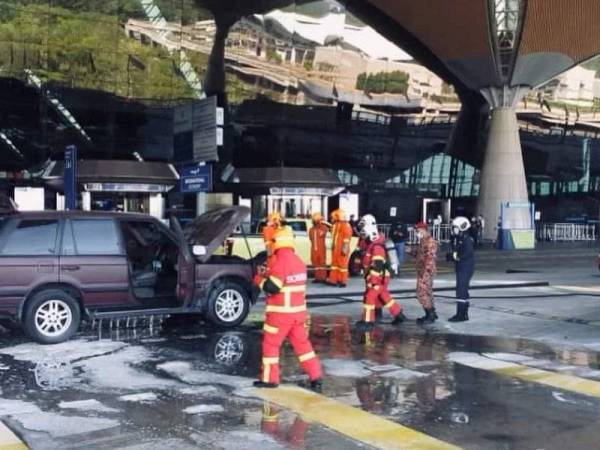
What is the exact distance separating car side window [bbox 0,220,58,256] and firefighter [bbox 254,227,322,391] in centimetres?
381

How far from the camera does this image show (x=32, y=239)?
1058 centimetres

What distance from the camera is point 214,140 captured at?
17.4m

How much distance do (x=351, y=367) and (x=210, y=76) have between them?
1226 inches

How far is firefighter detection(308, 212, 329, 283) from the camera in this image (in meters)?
19.2

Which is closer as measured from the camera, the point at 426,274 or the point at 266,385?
the point at 266,385

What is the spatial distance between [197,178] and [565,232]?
109ft

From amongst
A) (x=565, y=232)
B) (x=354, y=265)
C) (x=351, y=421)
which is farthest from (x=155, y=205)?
(x=351, y=421)

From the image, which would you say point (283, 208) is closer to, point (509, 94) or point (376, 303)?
point (509, 94)

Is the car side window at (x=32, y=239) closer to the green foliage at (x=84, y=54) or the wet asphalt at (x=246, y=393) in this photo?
the wet asphalt at (x=246, y=393)

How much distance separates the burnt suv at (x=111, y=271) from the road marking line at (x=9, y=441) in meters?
4.06

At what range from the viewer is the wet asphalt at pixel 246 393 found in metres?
6.41

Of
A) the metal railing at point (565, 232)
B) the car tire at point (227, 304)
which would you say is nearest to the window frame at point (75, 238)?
the car tire at point (227, 304)

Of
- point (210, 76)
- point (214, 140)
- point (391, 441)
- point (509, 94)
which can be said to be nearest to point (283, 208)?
point (210, 76)

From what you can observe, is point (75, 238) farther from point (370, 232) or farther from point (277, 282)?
point (370, 232)
